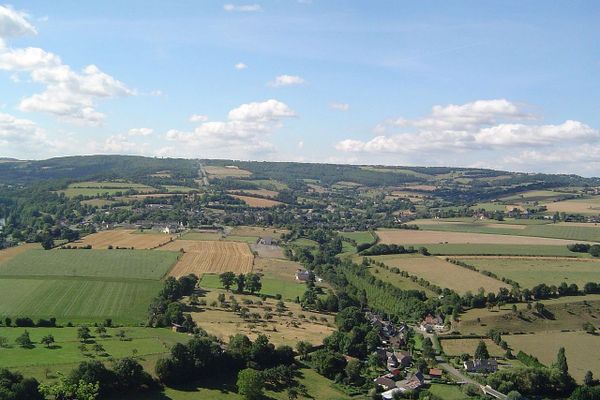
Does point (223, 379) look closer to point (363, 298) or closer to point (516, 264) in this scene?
point (363, 298)

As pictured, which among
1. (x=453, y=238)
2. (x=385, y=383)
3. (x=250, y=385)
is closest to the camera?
(x=250, y=385)

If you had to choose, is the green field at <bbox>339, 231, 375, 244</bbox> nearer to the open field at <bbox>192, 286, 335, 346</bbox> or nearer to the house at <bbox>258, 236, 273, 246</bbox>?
the house at <bbox>258, 236, 273, 246</bbox>

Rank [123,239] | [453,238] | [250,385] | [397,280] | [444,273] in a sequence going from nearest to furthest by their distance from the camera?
1. [250,385]
2. [397,280]
3. [444,273]
4. [123,239]
5. [453,238]

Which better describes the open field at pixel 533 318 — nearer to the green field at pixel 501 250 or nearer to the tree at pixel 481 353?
the tree at pixel 481 353

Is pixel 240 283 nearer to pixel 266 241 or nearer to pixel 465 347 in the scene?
pixel 465 347

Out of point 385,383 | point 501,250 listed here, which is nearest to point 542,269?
point 501,250

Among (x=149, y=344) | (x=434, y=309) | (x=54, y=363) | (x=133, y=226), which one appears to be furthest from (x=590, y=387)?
(x=133, y=226)

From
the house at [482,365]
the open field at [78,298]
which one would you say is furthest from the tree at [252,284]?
the house at [482,365]
